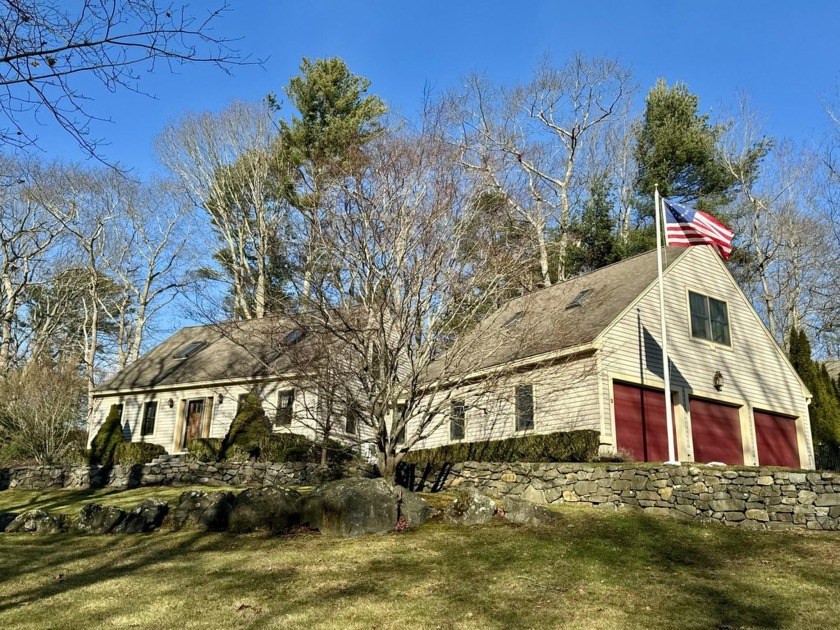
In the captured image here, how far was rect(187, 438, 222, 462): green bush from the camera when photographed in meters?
19.7

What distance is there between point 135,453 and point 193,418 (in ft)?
14.5

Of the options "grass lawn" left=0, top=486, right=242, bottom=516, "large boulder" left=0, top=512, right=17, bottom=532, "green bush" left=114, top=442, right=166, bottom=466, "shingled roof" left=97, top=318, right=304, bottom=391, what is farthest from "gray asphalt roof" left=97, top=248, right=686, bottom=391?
"large boulder" left=0, top=512, right=17, bottom=532

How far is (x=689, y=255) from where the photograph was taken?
19.6 meters

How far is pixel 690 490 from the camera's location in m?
11.6

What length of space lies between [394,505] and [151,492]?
905 centimetres

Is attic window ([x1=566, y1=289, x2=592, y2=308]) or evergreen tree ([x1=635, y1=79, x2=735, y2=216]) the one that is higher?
evergreen tree ([x1=635, y1=79, x2=735, y2=216])

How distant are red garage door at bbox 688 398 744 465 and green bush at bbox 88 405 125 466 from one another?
1690 cm

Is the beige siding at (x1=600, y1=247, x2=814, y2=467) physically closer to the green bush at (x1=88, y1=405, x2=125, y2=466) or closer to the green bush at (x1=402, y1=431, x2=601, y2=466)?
the green bush at (x1=402, y1=431, x2=601, y2=466)

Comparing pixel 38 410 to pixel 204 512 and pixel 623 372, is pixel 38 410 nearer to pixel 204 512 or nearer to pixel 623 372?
pixel 204 512

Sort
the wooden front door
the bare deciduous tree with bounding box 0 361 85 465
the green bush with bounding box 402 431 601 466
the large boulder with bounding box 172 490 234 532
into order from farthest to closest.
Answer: the wooden front door, the bare deciduous tree with bounding box 0 361 85 465, the green bush with bounding box 402 431 601 466, the large boulder with bounding box 172 490 234 532

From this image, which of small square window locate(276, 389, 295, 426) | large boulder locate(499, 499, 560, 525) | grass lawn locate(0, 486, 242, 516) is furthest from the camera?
grass lawn locate(0, 486, 242, 516)

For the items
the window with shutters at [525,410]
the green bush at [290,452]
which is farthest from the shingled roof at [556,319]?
the green bush at [290,452]

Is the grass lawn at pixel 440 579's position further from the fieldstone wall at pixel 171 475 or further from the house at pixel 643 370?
the fieldstone wall at pixel 171 475

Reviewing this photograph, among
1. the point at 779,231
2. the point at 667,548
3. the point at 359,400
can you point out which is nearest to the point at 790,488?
the point at 667,548
